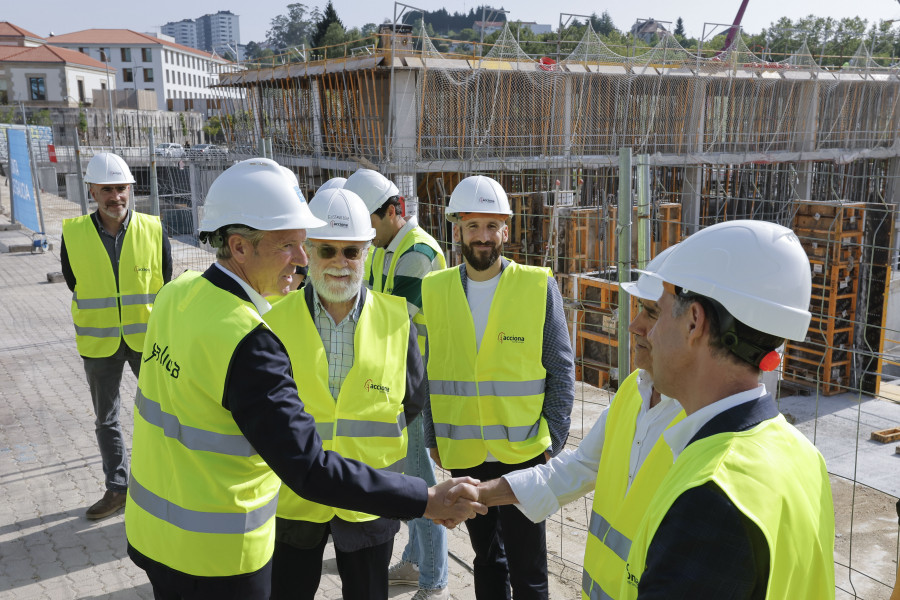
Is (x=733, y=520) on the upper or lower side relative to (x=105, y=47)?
lower

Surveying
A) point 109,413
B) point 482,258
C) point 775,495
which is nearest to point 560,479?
point 775,495

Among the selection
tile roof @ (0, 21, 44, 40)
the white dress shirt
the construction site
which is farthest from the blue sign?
tile roof @ (0, 21, 44, 40)

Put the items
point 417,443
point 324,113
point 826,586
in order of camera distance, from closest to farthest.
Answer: point 826,586
point 417,443
point 324,113

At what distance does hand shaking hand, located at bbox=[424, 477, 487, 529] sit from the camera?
2.74 m

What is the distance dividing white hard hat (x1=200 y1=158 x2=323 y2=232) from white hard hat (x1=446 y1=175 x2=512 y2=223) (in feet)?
4.26

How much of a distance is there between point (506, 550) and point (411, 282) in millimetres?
1511

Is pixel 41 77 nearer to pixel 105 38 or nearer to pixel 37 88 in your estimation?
pixel 37 88

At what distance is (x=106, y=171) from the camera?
5473 mm

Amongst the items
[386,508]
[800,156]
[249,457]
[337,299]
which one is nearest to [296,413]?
[249,457]

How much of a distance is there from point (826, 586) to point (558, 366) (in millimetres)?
2169

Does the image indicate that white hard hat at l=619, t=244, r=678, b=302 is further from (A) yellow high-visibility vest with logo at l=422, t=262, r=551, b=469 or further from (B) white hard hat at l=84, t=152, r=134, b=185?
(B) white hard hat at l=84, t=152, r=134, b=185

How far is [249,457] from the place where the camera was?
2373mm

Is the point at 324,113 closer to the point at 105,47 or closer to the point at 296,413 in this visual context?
the point at 296,413

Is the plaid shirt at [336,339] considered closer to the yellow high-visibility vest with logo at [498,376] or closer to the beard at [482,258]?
the yellow high-visibility vest with logo at [498,376]
